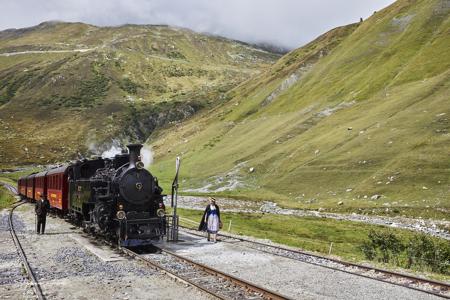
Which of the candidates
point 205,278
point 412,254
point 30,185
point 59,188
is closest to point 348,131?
point 30,185

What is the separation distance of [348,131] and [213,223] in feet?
173

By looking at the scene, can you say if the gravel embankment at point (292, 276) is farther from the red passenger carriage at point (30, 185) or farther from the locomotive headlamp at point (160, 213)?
the red passenger carriage at point (30, 185)

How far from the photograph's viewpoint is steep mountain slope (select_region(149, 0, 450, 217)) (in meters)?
56.2

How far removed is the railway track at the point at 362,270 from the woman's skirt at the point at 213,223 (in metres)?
1.58

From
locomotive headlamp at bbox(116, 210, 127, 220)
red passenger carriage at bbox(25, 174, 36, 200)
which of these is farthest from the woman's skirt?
red passenger carriage at bbox(25, 174, 36, 200)

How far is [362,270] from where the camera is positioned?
19.3 m

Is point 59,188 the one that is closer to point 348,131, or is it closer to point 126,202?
point 126,202

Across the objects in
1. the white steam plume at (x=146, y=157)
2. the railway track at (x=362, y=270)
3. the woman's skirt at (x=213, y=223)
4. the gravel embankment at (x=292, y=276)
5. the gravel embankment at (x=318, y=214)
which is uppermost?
the white steam plume at (x=146, y=157)

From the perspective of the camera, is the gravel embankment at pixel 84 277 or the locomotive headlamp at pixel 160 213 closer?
the gravel embankment at pixel 84 277

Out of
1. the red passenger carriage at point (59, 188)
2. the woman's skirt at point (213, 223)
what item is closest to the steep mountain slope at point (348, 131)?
the woman's skirt at point (213, 223)

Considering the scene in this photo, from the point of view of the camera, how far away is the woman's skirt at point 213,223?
86.8 feet

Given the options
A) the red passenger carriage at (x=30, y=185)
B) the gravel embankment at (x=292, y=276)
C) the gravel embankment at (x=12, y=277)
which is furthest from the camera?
the red passenger carriage at (x=30, y=185)

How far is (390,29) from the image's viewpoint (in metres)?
118

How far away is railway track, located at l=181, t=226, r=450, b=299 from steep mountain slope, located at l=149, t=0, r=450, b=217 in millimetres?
27609
